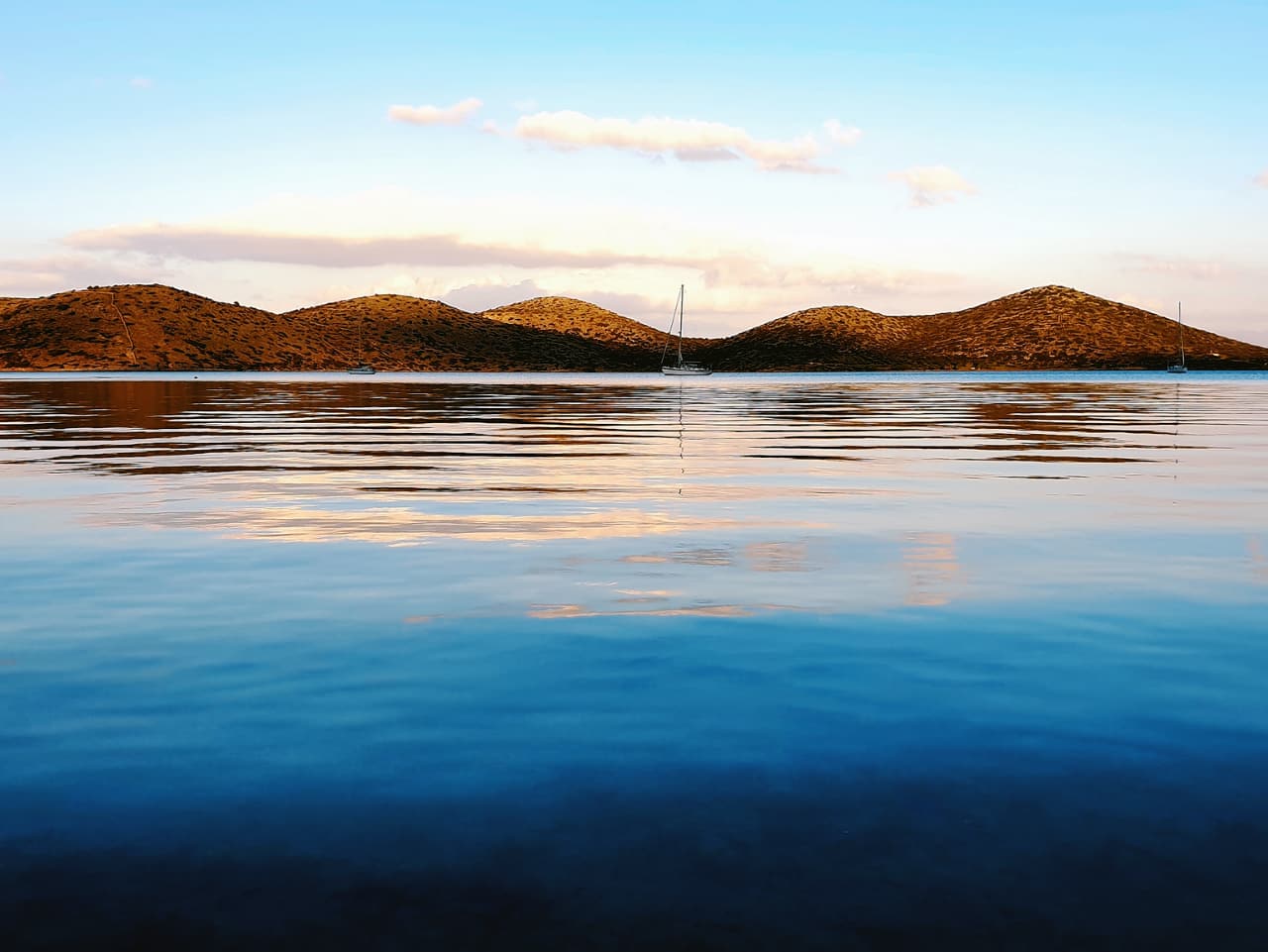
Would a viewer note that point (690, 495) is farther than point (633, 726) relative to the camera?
Yes

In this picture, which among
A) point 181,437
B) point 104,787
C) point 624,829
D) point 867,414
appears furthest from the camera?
point 867,414

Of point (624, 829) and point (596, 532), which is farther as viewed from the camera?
point (596, 532)

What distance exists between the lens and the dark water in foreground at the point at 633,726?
16.7ft

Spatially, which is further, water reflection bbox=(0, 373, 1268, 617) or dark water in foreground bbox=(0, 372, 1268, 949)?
water reflection bbox=(0, 373, 1268, 617)

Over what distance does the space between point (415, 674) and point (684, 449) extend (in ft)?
75.6

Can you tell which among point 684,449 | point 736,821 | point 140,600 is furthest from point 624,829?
point 684,449

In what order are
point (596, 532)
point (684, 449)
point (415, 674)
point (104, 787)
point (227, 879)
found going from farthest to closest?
point (684, 449) → point (596, 532) → point (415, 674) → point (104, 787) → point (227, 879)

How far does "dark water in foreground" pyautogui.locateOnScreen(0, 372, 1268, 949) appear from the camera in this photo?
5.08 metres

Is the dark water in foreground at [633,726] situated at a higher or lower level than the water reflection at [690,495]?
lower

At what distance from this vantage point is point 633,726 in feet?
25.1

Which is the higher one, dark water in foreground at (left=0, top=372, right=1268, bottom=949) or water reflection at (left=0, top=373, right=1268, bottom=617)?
water reflection at (left=0, top=373, right=1268, bottom=617)

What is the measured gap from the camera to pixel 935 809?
615 centimetres

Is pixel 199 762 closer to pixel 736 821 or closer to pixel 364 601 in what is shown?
pixel 736 821

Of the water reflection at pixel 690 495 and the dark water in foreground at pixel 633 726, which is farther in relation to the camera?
the water reflection at pixel 690 495
